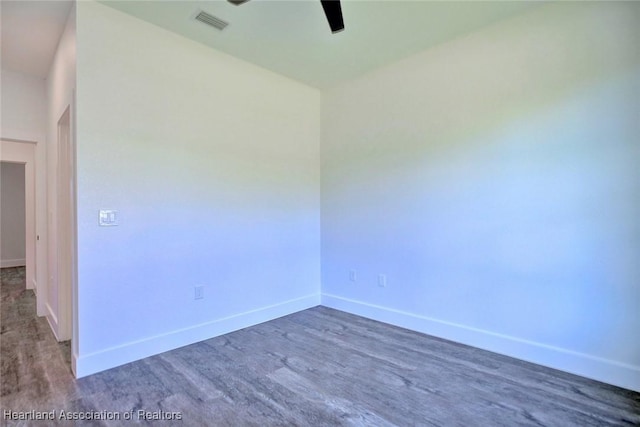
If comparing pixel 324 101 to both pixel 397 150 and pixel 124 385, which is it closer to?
pixel 397 150

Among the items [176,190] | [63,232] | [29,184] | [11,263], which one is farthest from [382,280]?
[11,263]

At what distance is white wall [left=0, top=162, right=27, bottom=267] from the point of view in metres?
7.38

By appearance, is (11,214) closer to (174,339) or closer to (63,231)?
(63,231)

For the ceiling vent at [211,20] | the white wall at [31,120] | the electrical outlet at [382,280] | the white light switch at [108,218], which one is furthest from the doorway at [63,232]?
the electrical outlet at [382,280]

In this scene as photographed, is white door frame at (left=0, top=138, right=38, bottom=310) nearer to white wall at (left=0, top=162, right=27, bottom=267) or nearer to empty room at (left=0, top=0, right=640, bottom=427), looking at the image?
empty room at (left=0, top=0, right=640, bottom=427)

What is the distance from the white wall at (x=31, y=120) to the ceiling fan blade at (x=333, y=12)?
3736 mm

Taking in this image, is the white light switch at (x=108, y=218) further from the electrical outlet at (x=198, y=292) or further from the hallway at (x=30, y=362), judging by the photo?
the hallway at (x=30, y=362)

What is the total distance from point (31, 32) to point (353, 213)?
3509 mm

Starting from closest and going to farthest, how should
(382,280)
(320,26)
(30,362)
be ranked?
1. (30,362)
2. (320,26)
3. (382,280)

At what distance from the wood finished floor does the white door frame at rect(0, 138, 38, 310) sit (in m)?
0.90

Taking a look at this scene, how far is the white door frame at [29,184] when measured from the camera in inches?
152

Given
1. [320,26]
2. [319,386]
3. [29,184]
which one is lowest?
[319,386]

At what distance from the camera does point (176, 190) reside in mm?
2906

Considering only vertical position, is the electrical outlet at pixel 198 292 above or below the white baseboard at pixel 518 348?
above
